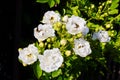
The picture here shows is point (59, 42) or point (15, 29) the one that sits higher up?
point (59, 42)

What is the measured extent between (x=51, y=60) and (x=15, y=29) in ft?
4.95

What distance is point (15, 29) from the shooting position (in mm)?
3982

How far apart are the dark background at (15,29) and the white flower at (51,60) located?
131 cm

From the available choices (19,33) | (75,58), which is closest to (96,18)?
(75,58)

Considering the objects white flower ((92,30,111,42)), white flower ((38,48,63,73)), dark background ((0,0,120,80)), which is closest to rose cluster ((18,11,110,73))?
white flower ((38,48,63,73))

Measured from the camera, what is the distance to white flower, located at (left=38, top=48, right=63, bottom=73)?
8.26 feet

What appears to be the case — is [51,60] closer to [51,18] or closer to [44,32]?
[44,32]

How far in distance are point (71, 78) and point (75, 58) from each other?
0.41 ft

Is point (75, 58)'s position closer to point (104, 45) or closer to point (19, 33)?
point (104, 45)

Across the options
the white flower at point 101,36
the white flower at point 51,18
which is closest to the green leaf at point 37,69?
the white flower at point 51,18

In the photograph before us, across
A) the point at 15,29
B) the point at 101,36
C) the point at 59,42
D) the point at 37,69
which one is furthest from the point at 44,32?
the point at 15,29

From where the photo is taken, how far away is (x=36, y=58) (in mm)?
2586

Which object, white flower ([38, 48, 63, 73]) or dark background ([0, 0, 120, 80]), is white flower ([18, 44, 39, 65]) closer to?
white flower ([38, 48, 63, 73])

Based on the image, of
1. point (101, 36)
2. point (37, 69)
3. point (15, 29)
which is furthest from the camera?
point (15, 29)
